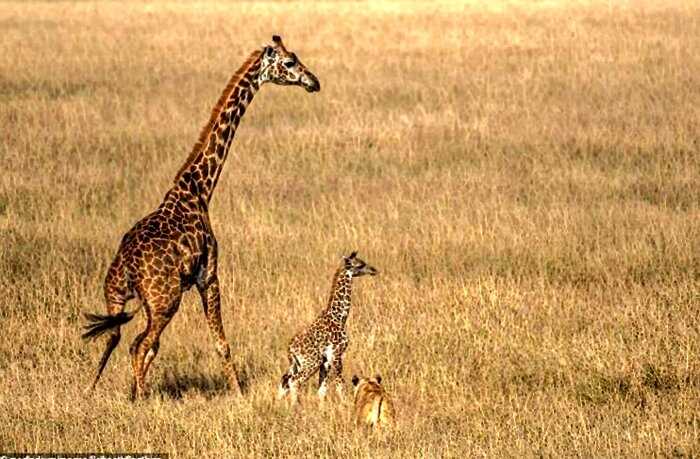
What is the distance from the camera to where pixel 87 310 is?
1012 centimetres

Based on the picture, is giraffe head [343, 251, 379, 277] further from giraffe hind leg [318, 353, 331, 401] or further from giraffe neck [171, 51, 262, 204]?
giraffe neck [171, 51, 262, 204]

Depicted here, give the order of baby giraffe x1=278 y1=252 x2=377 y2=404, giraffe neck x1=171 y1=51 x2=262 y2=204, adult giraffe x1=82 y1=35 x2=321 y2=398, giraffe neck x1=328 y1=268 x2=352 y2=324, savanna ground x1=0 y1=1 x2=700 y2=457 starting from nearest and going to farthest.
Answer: adult giraffe x1=82 y1=35 x2=321 y2=398
savanna ground x1=0 y1=1 x2=700 y2=457
baby giraffe x1=278 y1=252 x2=377 y2=404
giraffe neck x1=328 y1=268 x2=352 y2=324
giraffe neck x1=171 y1=51 x2=262 y2=204

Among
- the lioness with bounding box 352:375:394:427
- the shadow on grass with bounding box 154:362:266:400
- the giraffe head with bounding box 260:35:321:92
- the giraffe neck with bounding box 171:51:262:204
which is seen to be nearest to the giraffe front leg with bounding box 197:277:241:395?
the shadow on grass with bounding box 154:362:266:400

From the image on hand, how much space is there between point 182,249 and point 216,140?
1.09m

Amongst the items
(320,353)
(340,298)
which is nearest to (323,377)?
(320,353)

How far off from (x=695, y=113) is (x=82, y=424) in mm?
11804

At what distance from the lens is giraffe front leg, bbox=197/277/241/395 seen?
8094 mm

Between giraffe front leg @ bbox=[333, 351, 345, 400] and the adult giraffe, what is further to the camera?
giraffe front leg @ bbox=[333, 351, 345, 400]

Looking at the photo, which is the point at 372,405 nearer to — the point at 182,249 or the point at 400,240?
the point at 182,249

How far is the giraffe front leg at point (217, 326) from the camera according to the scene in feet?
26.6

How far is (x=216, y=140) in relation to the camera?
27.8 ft

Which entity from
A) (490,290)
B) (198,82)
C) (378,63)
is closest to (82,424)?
(490,290)

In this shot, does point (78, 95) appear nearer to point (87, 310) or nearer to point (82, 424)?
point (87, 310)

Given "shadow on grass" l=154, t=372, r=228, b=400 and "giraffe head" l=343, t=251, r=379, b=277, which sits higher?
"giraffe head" l=343, t=251, r=379, b=277
